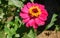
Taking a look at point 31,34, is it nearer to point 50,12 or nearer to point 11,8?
point 11,8

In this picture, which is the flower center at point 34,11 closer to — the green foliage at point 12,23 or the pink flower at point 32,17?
the pink flower at point 32,17

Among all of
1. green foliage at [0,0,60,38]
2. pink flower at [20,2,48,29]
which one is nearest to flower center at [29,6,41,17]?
pink flower at [20,2,48,29]

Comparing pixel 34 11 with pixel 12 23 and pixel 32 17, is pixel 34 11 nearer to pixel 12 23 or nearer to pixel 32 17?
pixel 32 17

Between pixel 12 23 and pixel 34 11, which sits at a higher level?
pixel 34 11

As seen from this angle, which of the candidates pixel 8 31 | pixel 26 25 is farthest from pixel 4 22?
pixel 26 25

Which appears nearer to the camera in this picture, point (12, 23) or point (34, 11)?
point (34, 11)

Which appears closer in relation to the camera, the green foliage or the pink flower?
the pink flower

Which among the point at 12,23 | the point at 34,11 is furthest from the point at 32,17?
the point at 12,23

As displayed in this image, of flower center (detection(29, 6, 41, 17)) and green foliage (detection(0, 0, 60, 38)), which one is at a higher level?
flower center (detection(29, 6, 41, 17))

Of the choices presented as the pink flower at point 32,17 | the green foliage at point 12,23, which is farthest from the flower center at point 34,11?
the green foliage at point 12,23

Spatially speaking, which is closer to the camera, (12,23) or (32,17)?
(32,17)

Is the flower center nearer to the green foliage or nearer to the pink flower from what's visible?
the pink flower

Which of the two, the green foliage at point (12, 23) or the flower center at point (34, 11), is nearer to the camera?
the flower center at point (34, 11)
